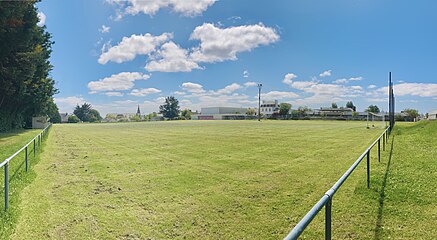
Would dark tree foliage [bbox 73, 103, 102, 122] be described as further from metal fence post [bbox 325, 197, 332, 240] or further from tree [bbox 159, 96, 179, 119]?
metal fence post [bbox 325, 197, 332, 240]

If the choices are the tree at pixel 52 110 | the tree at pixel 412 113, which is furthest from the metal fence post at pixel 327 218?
the tree at pixel 412 113

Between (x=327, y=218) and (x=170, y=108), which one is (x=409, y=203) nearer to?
(x=327, y=218)

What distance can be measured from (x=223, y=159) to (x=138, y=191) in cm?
438

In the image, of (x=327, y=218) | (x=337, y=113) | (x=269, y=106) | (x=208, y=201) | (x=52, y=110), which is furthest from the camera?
(x=269, y=106)

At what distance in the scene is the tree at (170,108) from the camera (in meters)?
127

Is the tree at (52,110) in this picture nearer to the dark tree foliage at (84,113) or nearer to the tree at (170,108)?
the dark tree foliage at (84,113)

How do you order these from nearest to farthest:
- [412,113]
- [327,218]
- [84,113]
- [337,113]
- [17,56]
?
[327,218], [17,56], [412,113], [337,113], [84,113]

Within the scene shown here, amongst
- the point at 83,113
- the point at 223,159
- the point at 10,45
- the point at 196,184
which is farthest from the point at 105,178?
the point at 83,113

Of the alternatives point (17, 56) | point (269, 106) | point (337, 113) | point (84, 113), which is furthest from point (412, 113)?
point (84, 113)

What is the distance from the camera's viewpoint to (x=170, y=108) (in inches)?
4985

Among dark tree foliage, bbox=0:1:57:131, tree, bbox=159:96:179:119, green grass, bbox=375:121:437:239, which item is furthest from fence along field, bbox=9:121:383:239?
tree, bbox=159:96:179:119

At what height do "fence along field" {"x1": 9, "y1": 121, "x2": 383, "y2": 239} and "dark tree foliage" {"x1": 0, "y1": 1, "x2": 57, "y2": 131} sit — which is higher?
"dark tree foliage" {"x1": 0, "y1": 1, "x2": 57, "y2": 131}

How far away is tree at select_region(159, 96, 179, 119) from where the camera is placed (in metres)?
127

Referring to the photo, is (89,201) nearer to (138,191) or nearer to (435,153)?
(138,191)
